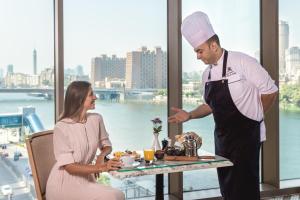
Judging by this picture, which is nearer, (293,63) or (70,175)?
(70,175)

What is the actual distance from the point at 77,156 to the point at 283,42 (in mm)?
2270

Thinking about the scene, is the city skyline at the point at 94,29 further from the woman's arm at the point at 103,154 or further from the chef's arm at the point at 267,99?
the chef's arm at the point at 267,99

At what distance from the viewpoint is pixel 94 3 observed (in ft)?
10.0

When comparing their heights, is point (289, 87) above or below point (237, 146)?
above

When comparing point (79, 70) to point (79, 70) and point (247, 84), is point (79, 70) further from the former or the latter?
point (247, 84)

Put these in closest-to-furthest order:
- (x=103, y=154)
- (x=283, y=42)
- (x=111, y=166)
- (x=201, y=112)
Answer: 1. (x=111, y=166)
2. (x=103, y=154)
3. (x=201, y=112)
4. (x=283, y=42)

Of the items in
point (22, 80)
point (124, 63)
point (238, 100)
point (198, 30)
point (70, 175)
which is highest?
point (198, 30)

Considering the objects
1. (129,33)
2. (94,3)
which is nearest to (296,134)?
(129,33)

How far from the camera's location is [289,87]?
368 cm

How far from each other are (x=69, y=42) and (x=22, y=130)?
0.70m

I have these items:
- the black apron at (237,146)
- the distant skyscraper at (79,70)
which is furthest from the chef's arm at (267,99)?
the distant skyscraper at (79,70)

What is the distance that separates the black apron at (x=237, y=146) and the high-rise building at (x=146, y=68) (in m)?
1.02

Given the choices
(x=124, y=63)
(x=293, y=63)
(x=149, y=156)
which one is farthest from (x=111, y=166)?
(x=293, y=63)

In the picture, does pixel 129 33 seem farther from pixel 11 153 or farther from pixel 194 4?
pixel 11 153
